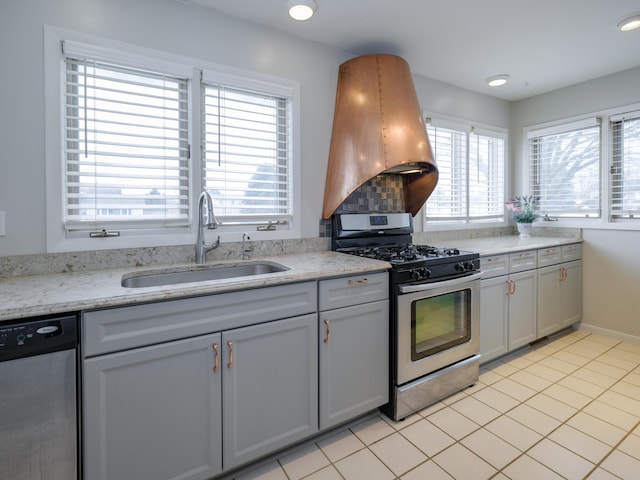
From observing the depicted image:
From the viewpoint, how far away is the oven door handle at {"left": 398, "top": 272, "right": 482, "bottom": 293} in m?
2.05

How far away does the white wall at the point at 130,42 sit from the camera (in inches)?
65.1

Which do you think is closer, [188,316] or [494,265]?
[188,316]

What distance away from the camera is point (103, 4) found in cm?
183

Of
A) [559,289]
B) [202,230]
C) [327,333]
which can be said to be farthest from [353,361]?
[559,289]

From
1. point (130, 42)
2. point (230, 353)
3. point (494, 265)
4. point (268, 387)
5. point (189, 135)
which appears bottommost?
point (268, 387)

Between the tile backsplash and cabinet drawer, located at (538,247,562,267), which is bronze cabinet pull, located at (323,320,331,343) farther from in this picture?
cabinet drawer, located at (538,247,562,267)

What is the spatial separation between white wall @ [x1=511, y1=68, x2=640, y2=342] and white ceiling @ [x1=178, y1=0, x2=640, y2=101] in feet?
0.65

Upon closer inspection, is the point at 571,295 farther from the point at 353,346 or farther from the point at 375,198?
the point at 353,346

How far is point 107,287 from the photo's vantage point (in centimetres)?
146

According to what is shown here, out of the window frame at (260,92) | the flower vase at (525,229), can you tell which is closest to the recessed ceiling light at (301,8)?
the window frame at (260,92)

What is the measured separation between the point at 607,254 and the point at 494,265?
1.54 metres

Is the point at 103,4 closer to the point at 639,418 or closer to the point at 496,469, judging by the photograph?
the point at 496,469

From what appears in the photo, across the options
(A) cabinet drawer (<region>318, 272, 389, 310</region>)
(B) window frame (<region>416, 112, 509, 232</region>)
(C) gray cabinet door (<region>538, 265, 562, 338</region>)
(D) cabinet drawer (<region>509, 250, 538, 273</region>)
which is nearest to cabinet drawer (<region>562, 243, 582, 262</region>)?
(C) gray cabinet door (<region>538, 265, 562, 338</region>)

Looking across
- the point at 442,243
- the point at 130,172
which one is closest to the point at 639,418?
the point at 442,243
